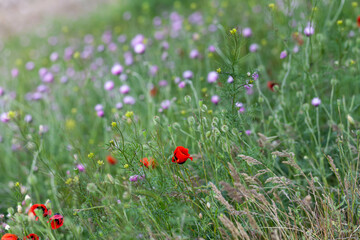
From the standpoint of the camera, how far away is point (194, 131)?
1.62 metres

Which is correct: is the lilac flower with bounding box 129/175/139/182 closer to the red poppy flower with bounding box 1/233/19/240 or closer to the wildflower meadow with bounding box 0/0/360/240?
the wildflower meadow with bounding box 0/0/360/240

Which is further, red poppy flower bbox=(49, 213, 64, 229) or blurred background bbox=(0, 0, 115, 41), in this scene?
blurred background bbox=(0, 0, 115, 41)

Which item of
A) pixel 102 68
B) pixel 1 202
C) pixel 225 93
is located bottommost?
pixel 1 202

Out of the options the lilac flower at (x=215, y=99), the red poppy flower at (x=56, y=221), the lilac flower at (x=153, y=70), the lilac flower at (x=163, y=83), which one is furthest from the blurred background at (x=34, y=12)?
the red poppy flower at (x=56, y=221)

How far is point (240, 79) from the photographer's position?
1602 mm

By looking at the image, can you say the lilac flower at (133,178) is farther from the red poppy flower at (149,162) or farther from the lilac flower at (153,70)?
the lilac flower at (153,70)

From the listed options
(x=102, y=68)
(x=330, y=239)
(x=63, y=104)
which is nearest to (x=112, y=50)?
(x=102, y=68)

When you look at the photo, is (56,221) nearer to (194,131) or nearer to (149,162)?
(149,162)

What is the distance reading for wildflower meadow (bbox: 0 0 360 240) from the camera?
1451 mm

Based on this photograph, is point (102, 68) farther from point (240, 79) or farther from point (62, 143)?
point (240, 79)

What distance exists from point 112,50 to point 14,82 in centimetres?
137

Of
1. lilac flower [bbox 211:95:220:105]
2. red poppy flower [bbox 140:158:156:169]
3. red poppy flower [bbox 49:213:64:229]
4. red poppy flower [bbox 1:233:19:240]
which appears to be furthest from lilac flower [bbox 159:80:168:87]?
red poppy flower [bbox 1:233:19:240]

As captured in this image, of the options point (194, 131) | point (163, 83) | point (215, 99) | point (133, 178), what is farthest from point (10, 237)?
point (163, 83)

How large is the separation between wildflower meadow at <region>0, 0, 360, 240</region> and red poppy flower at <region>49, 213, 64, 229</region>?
0.01 meters
